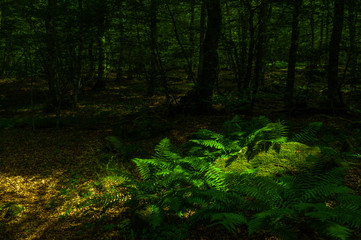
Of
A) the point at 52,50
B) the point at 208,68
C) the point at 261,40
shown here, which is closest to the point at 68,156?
the point at 52,50

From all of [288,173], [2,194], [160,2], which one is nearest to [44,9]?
[160,2]

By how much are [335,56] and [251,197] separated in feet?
21.3

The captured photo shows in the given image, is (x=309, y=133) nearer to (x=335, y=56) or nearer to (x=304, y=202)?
(x=304, y=202)

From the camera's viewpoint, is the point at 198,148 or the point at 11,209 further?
the point at 198,148

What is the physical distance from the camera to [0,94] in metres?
15.8

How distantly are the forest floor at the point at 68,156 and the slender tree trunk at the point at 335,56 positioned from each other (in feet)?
2.65

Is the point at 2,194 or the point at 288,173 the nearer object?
the point at 288,173

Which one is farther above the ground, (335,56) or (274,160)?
(335,56)

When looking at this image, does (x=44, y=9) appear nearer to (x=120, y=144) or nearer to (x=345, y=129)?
(x=120, y=144)

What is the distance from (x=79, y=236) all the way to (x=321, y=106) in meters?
8.54

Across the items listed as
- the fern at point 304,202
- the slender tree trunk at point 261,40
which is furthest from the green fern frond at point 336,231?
the slender tree trunk at point 261,40

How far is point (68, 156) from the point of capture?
6875 millimetres

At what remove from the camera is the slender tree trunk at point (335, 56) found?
675 centimetres

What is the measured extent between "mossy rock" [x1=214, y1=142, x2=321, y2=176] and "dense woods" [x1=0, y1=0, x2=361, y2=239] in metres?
0.02
